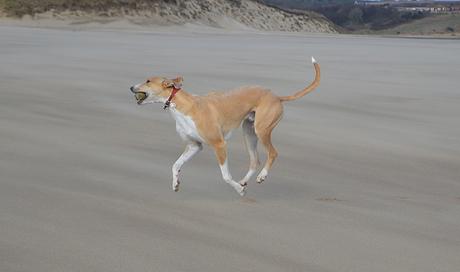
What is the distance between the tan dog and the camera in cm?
710

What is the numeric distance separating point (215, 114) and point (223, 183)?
68 cm

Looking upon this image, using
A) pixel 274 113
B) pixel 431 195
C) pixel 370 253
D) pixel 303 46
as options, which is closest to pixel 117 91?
pixel 274 113

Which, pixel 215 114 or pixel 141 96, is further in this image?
pixel 215 114

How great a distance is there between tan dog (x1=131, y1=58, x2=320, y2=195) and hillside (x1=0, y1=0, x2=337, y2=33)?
30.9 metres

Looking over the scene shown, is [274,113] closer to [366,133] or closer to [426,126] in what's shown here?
[366,133]

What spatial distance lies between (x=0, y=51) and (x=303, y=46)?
29.0 ft

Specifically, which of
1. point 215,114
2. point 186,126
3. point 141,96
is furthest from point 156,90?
point 215,114

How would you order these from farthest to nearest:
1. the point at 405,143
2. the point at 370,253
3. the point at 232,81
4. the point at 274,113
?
the point at 232,81
the point at 405,143
the point at 274,113
the point at 370,253

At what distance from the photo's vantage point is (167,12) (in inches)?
1608

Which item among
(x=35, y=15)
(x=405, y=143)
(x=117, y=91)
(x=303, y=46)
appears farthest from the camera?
(x=35, y=15)

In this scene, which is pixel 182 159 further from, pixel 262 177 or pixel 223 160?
pixel 262 177

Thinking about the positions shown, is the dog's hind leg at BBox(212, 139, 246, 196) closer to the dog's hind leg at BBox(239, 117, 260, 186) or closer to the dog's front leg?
the dog's front leg

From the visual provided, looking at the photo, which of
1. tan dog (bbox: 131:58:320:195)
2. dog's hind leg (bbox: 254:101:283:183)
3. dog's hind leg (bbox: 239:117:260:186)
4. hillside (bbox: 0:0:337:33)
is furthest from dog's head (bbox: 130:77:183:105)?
hillside (bbox: 0:0:337:33)

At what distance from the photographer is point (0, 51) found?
17719 mm
